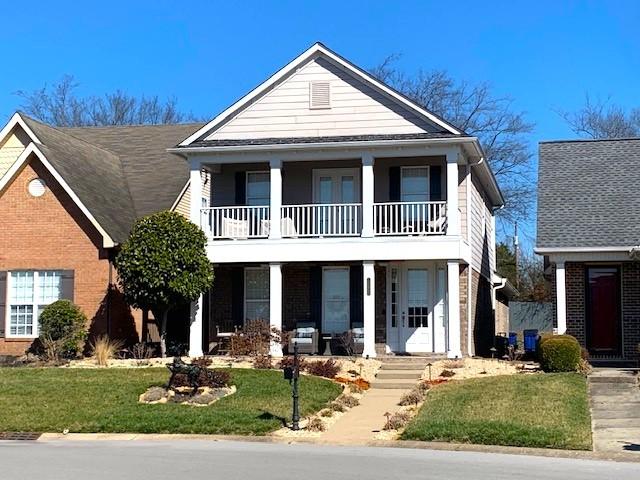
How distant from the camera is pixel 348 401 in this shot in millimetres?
17156

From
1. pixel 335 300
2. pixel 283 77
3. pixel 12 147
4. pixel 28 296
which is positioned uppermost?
pixel 283 77

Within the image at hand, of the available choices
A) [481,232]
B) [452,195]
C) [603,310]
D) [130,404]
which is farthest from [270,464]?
[481,232]

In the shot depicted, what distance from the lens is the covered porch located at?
77.5ft

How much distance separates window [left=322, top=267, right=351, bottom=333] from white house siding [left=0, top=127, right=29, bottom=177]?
10102mm

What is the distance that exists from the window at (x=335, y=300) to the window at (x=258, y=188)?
8.67 ft

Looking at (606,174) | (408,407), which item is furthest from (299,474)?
(606,174)

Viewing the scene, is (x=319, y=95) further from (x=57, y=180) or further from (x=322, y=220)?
(x=57, y=180)

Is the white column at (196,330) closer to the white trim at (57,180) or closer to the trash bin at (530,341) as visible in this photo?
the white trim at (57,180)

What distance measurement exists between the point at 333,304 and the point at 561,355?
693 cm

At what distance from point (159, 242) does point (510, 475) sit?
13.0 meters

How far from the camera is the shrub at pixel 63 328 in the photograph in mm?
22797

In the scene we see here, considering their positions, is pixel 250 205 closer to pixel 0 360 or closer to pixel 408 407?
pixel 0 360

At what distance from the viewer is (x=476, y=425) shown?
1401 cm

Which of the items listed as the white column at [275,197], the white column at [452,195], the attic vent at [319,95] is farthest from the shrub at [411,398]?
the attic vent at [319,95]
